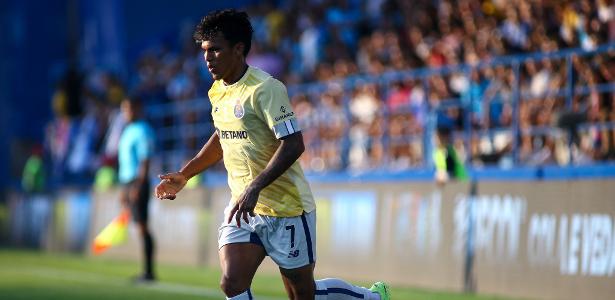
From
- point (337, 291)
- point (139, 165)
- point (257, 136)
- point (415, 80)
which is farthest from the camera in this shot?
point (415, 80)

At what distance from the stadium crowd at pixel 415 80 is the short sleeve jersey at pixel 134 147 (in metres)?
3.26

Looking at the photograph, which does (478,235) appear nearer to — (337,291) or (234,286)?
(337,291)

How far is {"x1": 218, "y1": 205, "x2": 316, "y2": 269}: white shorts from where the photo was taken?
8148 mm

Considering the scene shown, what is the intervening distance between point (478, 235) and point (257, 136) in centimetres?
680

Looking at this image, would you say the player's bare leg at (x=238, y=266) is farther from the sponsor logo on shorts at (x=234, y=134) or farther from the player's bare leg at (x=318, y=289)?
the sponsor logo on shorts at (x=234, y=134)

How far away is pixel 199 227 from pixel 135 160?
452 cm

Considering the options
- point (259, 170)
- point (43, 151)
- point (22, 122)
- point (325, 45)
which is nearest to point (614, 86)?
point (259, 170)

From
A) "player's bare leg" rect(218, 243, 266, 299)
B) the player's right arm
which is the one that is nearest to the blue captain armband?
"player's bare leg" rect(218, 243, 266, 299)

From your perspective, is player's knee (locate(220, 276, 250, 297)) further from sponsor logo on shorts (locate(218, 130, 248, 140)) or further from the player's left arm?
sponsor logo on shorts (locate(218, 130, 248, 140))

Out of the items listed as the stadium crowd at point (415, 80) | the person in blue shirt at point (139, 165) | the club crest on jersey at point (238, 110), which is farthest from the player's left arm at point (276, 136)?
the person in blue shirt at point (139, 165)

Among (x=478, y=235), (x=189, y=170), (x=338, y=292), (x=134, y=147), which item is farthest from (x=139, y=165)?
(x=338, y=292)

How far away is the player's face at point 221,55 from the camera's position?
807 centimetres

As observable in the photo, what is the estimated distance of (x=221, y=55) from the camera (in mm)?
8094

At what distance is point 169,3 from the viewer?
31.3 meters
